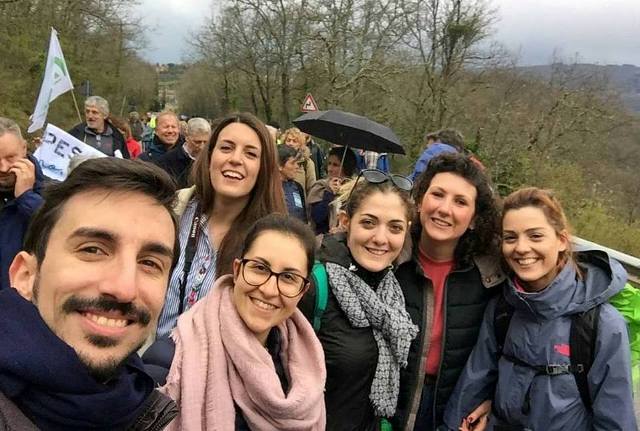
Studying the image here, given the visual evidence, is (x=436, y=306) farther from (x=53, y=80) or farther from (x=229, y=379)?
(x=53, y=80)

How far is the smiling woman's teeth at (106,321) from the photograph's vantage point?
53.2 inches

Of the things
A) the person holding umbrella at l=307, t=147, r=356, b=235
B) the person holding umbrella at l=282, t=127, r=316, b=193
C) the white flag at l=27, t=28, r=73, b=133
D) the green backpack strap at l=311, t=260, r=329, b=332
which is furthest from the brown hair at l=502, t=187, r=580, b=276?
the white flag at l=27, t=28, r=73, b=133

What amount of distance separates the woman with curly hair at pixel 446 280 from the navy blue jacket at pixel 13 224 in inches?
86.1

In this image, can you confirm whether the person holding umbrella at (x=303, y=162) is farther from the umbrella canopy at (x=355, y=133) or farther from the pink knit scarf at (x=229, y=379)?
the pink knit scarf at (x=229, y=379)

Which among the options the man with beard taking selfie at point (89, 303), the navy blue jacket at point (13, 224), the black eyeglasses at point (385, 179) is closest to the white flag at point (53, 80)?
the navy blue jacket at point (13, 224)

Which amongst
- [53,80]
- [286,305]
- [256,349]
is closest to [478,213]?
[286,305]

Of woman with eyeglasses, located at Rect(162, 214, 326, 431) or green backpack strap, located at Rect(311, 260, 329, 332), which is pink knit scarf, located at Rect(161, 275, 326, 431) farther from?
green backpack strap, located at Rect(311, 260, 329, 332)

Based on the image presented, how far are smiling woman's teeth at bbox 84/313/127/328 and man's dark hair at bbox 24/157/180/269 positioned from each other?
0.79 ft

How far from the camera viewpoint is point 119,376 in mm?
1401

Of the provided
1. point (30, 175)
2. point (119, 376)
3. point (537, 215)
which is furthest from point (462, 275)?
point (30, 175)

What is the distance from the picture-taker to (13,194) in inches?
126

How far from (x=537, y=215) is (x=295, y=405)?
1.50 metres

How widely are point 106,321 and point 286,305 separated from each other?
78 cm

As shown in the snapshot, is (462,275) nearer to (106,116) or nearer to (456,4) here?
(106,116)
